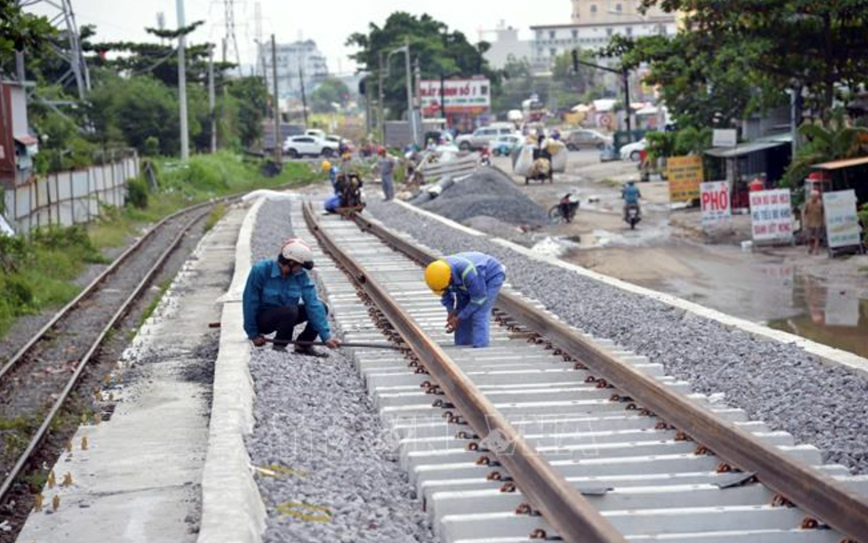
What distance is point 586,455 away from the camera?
329 inches

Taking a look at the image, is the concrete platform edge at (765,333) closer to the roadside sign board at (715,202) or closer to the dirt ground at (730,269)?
the dirt ground at (730,269)

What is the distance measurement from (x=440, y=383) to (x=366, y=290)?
302 inches

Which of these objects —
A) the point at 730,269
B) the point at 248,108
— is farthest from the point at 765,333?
the point at 248,108

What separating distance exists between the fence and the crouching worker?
15.9 m

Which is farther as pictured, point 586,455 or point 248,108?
point 248,108

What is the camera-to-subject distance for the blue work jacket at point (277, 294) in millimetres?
12203

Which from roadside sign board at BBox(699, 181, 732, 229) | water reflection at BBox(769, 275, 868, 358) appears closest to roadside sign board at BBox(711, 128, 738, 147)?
roadside sign board at BBox(699, 181, 732, 229)

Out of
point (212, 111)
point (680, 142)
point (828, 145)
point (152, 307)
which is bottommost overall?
point (152, 307)

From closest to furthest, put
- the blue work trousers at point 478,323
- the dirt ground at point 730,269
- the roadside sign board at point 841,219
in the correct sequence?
the blue work trousers at point 478,323, the dirt ground at point 730,269, the roadside sign board at point 841,219

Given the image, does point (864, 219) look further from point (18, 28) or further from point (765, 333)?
point (18, 28)

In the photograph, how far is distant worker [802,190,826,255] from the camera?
2558 cm

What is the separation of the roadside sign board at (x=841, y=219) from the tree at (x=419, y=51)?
90.2 metres

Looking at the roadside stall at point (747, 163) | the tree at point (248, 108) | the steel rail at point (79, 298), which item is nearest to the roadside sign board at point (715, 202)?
the roadside stall at point (747, 163)

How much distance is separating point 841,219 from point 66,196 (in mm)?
19200
